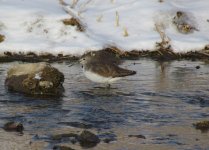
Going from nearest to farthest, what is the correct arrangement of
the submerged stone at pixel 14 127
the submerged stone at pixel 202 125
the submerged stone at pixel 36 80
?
1. the submerged stone at pixel 14 127
2. the submerged stone at pixel 202 125
3. the submerged stone at pixel 36 80

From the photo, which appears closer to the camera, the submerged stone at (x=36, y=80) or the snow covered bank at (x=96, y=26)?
the submerged stone at (x=36, y=80)

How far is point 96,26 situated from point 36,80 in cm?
808

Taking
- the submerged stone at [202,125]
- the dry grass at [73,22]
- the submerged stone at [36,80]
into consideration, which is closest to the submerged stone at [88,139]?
the submerged stone at [202,125]

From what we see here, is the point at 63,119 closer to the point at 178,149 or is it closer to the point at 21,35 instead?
the point at 178,149

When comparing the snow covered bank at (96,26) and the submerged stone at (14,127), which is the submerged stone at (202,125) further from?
the snow covered bank at (96,26)

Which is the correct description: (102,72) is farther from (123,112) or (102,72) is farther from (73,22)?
(73,22)

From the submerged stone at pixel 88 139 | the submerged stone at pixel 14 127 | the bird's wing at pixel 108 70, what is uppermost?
the bird's wing at pixel 108 70

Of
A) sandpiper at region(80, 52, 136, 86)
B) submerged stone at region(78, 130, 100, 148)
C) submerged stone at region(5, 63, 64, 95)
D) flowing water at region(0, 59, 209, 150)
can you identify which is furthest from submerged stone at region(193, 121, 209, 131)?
submerged stone at region(5, 63, 64, 95)

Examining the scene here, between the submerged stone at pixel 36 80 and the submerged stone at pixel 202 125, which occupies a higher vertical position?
the submerged stone at pixel 36 80

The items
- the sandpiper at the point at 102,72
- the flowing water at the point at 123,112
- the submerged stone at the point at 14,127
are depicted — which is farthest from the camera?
the sandpiper at the point at 102,72

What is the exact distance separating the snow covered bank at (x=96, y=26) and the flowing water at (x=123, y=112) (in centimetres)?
355

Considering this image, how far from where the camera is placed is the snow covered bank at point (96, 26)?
17688 millimetres

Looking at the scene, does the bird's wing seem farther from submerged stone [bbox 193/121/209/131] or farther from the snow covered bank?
the snow covered bank

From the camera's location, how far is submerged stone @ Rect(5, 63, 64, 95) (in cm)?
1168
